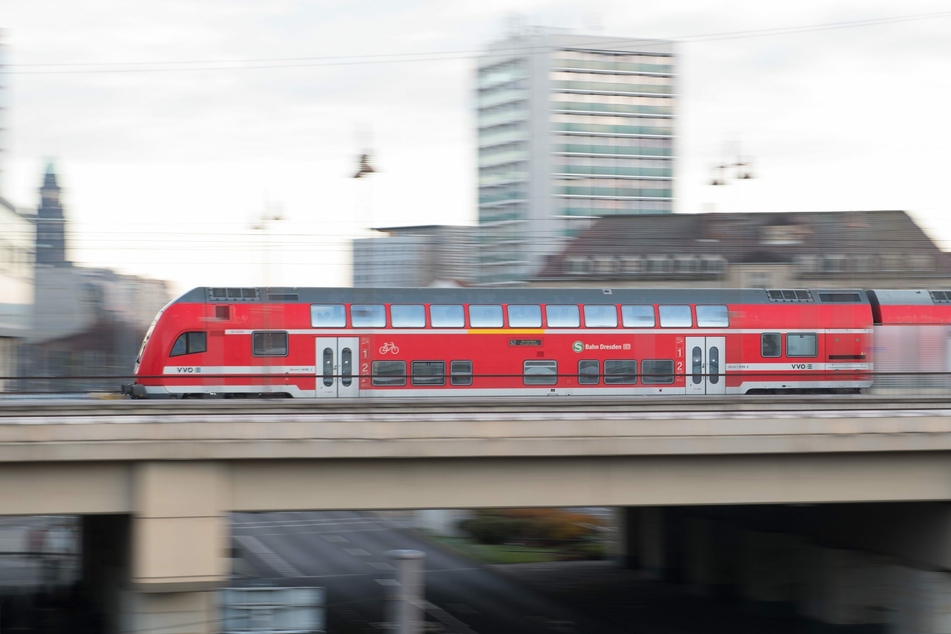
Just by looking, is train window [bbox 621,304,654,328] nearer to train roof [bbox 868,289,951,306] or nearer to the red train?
the red train

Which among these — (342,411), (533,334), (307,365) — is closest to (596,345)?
Result: (533,334)

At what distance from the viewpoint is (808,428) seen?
1669cm

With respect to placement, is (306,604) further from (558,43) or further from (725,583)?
(558,43)

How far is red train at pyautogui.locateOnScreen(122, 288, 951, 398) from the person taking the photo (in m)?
26.3

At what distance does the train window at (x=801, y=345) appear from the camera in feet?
96.0

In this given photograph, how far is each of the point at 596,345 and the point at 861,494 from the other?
11.6 meters

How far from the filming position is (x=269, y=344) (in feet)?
88.0

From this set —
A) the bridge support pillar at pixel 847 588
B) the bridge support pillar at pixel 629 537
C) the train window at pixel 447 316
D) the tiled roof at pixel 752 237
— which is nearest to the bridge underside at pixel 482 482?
the bridge support pillar at pixel 847 588

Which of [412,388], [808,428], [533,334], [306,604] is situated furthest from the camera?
[533,334]

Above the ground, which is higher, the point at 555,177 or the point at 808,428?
the point at 555,177

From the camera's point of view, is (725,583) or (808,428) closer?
(808,428)

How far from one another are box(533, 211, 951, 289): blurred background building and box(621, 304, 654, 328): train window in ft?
78.0

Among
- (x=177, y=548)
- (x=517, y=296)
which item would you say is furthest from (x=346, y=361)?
(x=177, y=548)

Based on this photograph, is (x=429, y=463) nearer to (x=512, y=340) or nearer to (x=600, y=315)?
(x=512, y=340)
